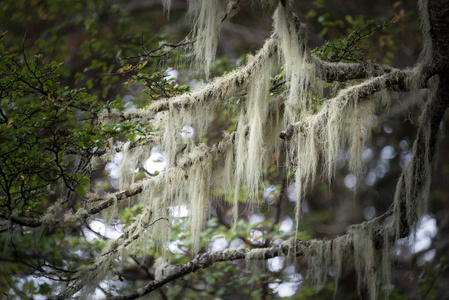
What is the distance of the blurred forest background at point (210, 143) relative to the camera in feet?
17.9

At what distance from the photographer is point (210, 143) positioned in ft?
22.0

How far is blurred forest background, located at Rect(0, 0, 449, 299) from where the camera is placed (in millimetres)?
5449

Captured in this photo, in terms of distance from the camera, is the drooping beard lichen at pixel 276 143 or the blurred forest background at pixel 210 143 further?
the blurred forest background at pixel 210 143

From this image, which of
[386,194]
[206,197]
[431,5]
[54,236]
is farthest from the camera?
[386,194]

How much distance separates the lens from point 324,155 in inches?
122

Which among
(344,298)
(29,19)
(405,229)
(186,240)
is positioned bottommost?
(405,229)

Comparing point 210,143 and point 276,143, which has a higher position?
point 210,143

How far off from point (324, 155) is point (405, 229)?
0.81 meters

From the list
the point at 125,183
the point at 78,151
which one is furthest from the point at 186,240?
the point at 78,151

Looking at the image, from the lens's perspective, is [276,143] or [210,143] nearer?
[276,143]

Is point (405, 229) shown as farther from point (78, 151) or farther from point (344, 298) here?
point (344, 298)

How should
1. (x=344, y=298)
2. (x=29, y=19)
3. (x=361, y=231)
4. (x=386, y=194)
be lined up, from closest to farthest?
(x=361, y=231) → (x=29, y=19) → (x=344, y=298) → (x=386, y=194)

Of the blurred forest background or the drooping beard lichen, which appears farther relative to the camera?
the blurred forest background

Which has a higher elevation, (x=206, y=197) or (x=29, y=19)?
(x=29, y=19)
